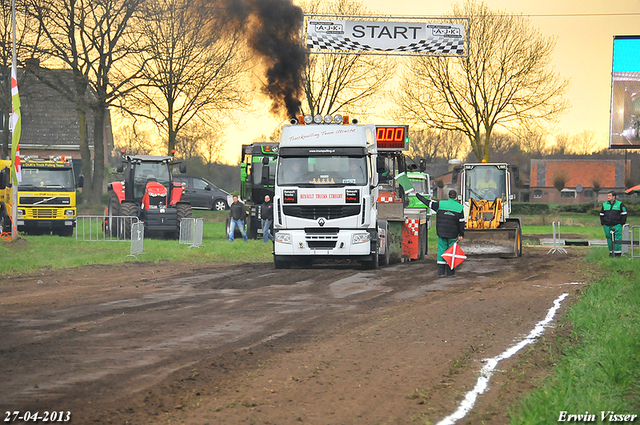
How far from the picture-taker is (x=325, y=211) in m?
17.1

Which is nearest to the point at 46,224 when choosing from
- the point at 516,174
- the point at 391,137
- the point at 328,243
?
the point at 391,137

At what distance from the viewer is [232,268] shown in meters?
18.7

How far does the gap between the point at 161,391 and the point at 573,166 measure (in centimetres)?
9201

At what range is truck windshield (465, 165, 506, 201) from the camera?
24.3 m

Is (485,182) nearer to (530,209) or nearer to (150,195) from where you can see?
(150,195)

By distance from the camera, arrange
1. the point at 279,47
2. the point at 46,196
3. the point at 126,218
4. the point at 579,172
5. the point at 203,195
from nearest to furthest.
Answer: the point at 279,47, the point at 126,218, the point at 46,196, the point at 203,195, the point at 579,172

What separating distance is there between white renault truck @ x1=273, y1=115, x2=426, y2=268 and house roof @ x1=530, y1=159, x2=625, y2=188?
77682 millimetres

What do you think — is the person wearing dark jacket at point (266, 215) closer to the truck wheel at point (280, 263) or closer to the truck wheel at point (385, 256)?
the truck wheel at point (385, 256)

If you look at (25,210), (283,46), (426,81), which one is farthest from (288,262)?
(426,81)

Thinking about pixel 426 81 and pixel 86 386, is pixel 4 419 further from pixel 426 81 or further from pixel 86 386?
pixel 426 81

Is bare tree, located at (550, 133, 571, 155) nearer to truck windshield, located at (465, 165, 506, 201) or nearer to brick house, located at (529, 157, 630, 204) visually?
brick house, located at (529, 157, 630, 204)

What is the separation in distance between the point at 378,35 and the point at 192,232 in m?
9.06

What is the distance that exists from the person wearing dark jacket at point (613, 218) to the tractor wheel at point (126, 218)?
15173 mm

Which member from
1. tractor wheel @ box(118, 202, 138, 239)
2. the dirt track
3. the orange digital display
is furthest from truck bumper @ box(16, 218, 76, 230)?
the orange digital display
